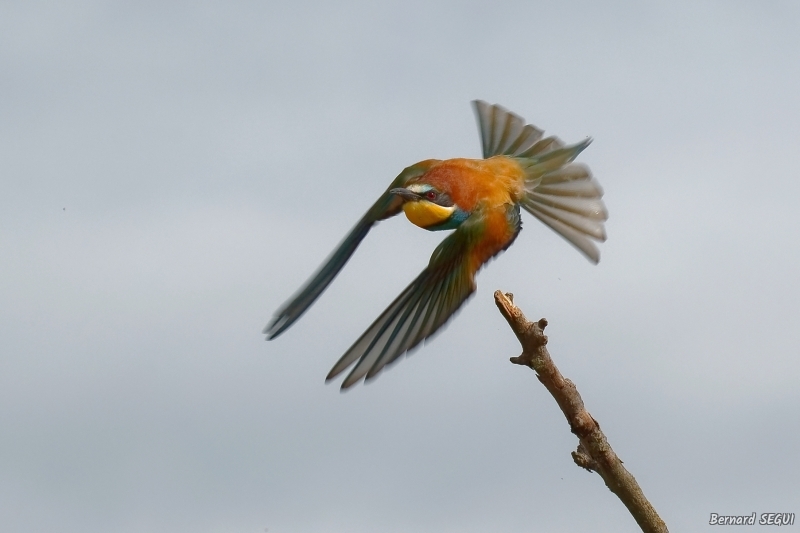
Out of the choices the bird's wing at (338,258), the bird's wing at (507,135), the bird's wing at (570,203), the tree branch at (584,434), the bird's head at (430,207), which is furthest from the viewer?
the bird's wing at (507,135)

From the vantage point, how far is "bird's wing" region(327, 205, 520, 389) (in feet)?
12.5

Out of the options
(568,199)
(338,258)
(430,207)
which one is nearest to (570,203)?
(568,199)

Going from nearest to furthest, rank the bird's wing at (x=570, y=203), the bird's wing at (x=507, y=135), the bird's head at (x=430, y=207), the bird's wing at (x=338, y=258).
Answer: the bird's head at (x=430, y=207)
the bird's wing at (x=570, y=203)
the bird's wing at (x=338, y=258)
the bird's wing at (x=507, y=135)

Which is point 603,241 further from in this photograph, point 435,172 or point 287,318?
point 287,318

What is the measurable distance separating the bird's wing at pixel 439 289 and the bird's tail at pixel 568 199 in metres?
0.12

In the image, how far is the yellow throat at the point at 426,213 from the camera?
376 cm

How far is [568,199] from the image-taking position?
3.98 meters

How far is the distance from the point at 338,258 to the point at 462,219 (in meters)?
0.78

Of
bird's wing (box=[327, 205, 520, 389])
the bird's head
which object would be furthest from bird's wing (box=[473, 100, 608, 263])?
the bird's head

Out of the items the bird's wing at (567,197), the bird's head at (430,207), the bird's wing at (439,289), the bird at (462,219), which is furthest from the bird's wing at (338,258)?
the bird's wing at (567,197)

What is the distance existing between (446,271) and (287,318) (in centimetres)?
71

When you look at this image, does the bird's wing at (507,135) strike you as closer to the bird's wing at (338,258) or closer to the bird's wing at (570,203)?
the bird's wing at (570,203)

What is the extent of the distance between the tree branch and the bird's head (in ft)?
2.43

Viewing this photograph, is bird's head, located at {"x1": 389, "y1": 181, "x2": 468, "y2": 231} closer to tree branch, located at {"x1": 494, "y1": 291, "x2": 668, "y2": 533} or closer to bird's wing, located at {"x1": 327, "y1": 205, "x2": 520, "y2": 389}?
bird's wing, located at {"x1": 327, "y1": 205, "x2": 520, "y2": 389}
